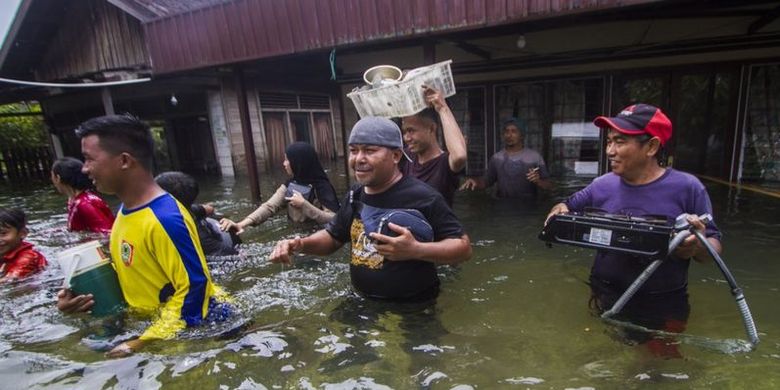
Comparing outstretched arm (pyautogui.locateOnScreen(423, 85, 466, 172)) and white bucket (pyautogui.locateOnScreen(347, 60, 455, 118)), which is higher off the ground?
white bucket (pyautogui.locateOnScreen(347, 60, 455, 118))

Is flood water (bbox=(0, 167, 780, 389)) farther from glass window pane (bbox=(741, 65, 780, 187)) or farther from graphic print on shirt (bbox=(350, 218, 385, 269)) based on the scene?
glass window pane (bbox=(741, 65, 780, 187))

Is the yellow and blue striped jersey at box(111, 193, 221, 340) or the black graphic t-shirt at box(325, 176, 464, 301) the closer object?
the yellow and blue striped jersey at box(111, 193, 221, 340)

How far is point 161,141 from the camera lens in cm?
2169

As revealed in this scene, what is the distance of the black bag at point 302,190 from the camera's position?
442 cm

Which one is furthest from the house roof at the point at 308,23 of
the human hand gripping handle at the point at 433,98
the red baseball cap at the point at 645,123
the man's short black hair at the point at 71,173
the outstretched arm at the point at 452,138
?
the man's short black hair at the point at 71,173

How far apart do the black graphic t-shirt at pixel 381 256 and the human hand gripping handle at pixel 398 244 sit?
31 centimetres

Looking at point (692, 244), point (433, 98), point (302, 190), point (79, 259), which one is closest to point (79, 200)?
point (302, 190)

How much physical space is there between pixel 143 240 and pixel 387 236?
125 cm

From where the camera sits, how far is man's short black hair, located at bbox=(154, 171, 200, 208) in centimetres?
327

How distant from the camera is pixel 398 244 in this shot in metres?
1.98

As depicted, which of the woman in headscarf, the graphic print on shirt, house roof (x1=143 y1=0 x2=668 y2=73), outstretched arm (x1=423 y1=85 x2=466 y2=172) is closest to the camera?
the graphic print on shirt

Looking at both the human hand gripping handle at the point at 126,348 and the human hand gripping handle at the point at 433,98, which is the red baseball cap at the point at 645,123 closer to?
the human hand gripping handle at the point at 433,98

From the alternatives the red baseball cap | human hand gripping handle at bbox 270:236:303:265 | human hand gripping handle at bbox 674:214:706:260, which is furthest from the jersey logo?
human hand gripping handle at bbox 674:214:706:260

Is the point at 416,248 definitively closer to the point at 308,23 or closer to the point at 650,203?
the point at 650,203
